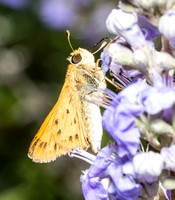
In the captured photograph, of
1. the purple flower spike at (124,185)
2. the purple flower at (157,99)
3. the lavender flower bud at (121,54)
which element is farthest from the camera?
the lavender flower bud at (121,54)

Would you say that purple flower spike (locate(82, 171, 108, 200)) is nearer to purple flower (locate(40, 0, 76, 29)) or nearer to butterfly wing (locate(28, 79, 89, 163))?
butterfly wing (locate(28, 79, 89, 163))

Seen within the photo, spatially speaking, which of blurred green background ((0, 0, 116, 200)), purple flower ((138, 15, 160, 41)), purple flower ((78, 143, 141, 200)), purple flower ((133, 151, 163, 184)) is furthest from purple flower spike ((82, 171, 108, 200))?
blurred green background ((0, 0, 116, 200))

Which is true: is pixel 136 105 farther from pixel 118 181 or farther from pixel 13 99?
pixel 13 99

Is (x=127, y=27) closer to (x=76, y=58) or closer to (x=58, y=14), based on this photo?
(x=76, y=58)

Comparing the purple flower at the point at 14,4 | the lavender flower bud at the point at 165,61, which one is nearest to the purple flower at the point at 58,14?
the purple flower at the point at 14,4

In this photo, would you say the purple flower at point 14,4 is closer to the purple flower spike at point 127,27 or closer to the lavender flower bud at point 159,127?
the purple flower spike at point 127,27
